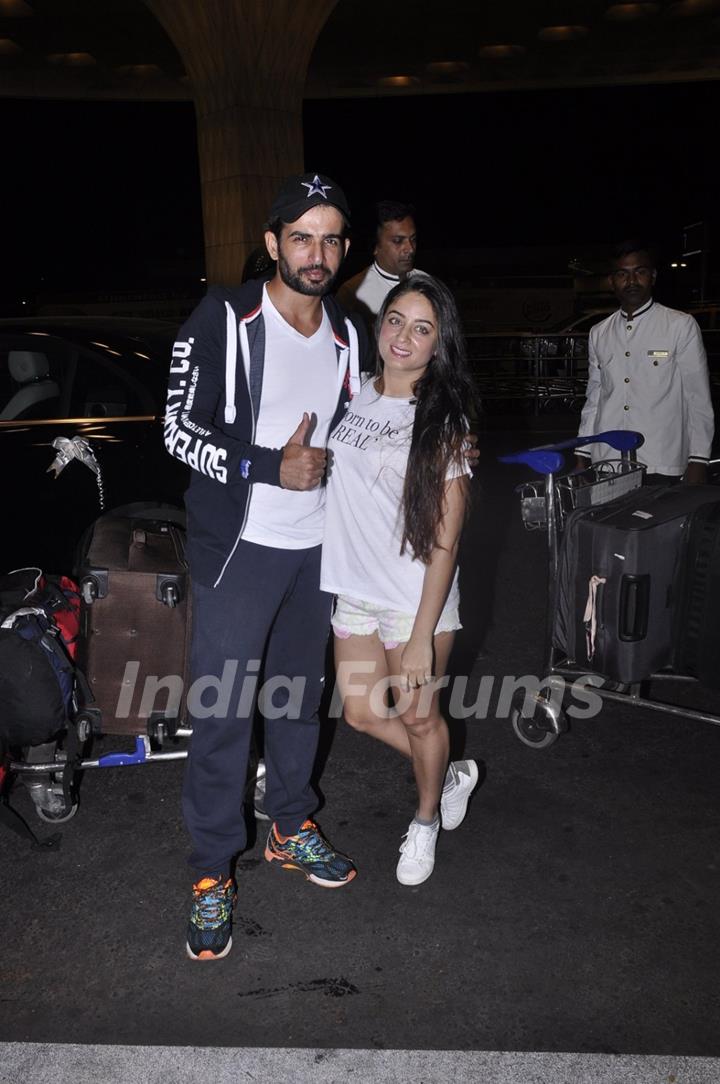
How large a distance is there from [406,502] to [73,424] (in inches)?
96.3

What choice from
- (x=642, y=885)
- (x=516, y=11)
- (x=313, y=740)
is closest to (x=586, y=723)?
(x=642, y=885)

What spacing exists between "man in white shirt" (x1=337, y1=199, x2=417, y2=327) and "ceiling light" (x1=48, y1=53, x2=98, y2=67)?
16793 mm

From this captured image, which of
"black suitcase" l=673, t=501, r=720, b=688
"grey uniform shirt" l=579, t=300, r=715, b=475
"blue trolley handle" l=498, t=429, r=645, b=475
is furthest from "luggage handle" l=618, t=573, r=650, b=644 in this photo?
"grey uniform shirt" l=579, t=300, r=715, b=475

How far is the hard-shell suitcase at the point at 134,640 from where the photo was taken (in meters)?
3.54

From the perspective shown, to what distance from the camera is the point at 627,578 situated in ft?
11.5

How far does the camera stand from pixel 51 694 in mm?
3332

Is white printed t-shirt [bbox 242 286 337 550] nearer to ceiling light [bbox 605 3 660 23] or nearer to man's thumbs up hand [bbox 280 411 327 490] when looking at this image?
man's thumbs up hand [bbox 280 411 327 490]

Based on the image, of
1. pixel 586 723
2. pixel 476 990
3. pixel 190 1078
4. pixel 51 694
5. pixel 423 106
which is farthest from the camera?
pixel 423 106

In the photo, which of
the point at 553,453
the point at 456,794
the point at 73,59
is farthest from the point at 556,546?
the point at 73,59

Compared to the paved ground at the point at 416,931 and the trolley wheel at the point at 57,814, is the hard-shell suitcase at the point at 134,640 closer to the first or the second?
the trolley wheel at the point at 57,814

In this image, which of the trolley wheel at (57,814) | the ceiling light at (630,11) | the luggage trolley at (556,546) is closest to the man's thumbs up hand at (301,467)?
the luggage trolley at (556,546)

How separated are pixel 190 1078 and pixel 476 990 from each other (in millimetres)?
818

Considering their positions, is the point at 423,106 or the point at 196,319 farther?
the point at 423,106

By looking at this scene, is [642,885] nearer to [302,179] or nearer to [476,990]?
[476,990]
